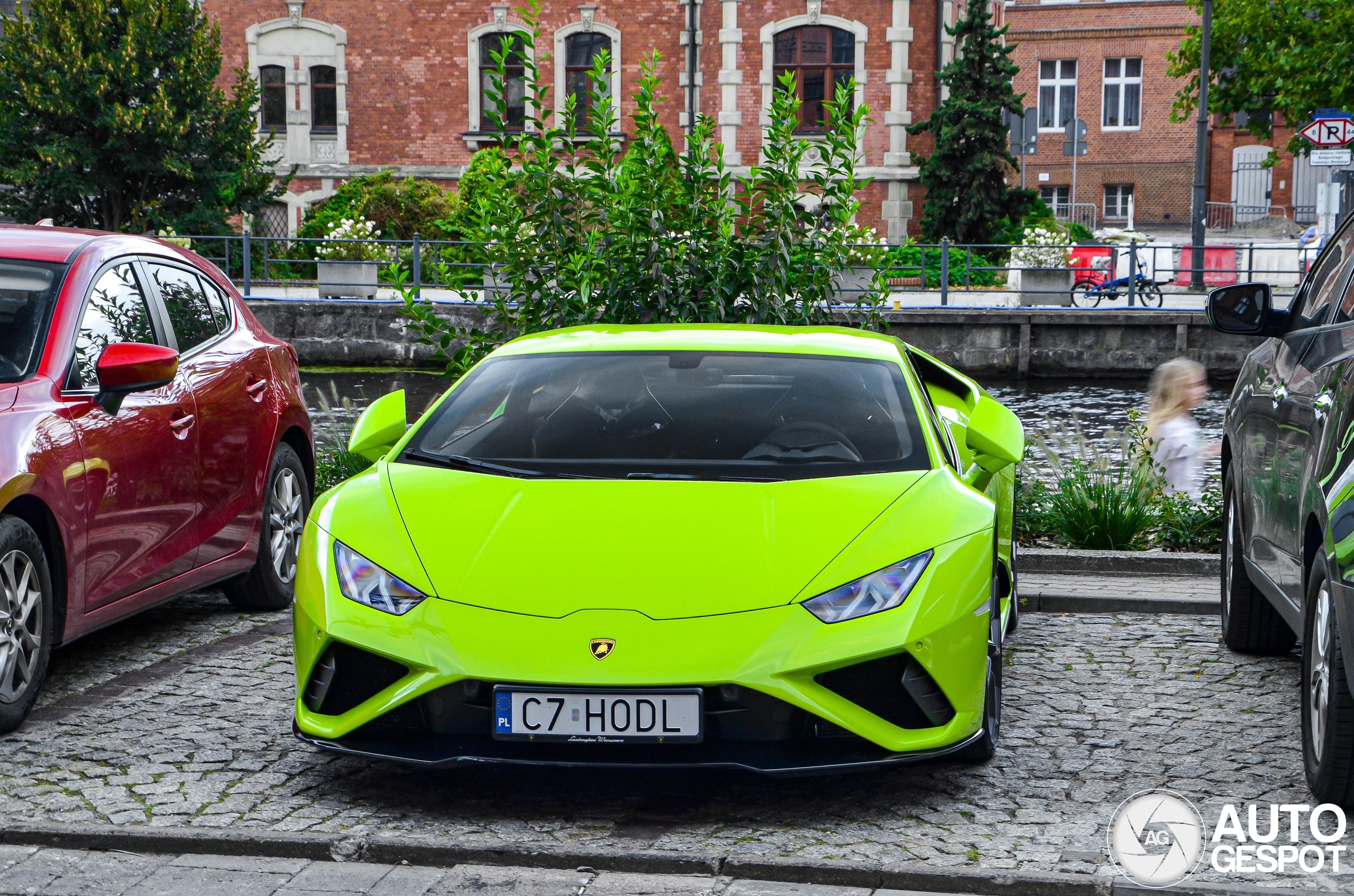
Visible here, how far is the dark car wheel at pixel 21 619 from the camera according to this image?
486 cm

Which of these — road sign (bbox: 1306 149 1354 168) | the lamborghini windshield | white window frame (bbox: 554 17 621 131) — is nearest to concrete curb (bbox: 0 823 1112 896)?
the lamborghini windshield

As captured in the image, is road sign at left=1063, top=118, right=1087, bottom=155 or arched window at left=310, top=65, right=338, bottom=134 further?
road sign at left=1063, top=118, right=1087, bottom=155

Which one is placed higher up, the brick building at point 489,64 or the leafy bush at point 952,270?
the brick building at point 489,64

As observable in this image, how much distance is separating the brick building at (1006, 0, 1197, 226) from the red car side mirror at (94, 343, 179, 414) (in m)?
53.6

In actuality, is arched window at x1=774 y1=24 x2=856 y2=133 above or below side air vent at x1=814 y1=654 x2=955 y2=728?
above

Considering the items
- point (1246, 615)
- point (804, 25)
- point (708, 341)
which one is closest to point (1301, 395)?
point (1246, 615)

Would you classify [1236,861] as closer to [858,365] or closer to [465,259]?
[858,365]

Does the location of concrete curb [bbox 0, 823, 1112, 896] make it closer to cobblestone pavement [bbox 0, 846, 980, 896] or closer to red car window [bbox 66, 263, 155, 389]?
cobblestone pavement [bbox 0, 846, 980, 896]

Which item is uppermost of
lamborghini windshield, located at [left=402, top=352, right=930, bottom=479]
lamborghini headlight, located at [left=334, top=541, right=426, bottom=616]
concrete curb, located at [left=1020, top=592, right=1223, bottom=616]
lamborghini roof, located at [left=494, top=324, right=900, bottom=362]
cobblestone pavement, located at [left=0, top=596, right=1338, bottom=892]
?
lamborghini roof, located at [left=494, top=324, right=900, bottom=362]

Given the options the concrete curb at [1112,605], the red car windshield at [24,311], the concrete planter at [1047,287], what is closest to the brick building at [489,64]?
the concrete planter at [1047,287]

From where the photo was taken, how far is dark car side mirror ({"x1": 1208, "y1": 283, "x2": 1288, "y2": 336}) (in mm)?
5656

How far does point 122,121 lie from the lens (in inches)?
1222

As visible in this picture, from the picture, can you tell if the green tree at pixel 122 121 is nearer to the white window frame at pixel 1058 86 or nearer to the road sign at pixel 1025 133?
the road sign at pixel 1025 133

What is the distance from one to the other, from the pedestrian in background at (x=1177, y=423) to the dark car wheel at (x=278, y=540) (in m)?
5.31
